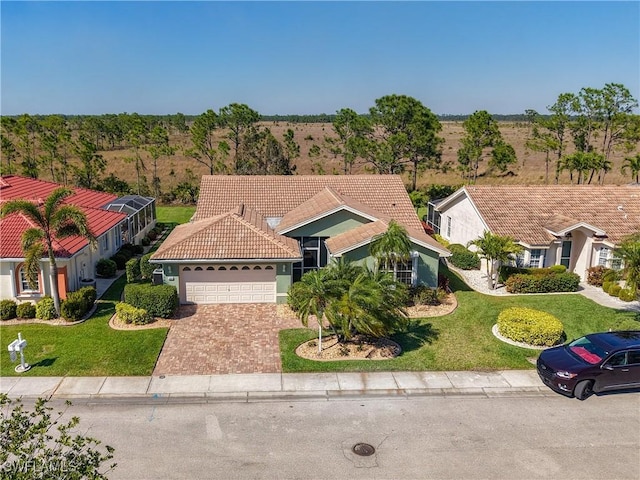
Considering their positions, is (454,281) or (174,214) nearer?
(454,281)

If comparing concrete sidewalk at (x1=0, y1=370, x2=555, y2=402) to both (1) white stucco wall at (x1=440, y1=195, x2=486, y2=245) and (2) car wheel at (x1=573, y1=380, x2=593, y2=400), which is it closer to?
(2) car wheel at (x1=573, y1=380, x2=593, y2=400)

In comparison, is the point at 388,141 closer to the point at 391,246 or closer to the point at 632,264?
the point at 391,246

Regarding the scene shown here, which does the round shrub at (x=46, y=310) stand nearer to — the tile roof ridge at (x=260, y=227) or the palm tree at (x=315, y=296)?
the tile roof ridge at (x=260, y=227)

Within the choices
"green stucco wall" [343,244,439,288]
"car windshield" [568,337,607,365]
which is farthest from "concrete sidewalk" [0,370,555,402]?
"green stucco wall" [343,244,439,288]

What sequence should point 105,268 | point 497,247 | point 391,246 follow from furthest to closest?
point 105,268, point 497,247, point 391,246

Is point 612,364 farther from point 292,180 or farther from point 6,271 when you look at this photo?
point 6,271

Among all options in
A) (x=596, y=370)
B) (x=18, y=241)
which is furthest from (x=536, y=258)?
(x=18, y=241)
